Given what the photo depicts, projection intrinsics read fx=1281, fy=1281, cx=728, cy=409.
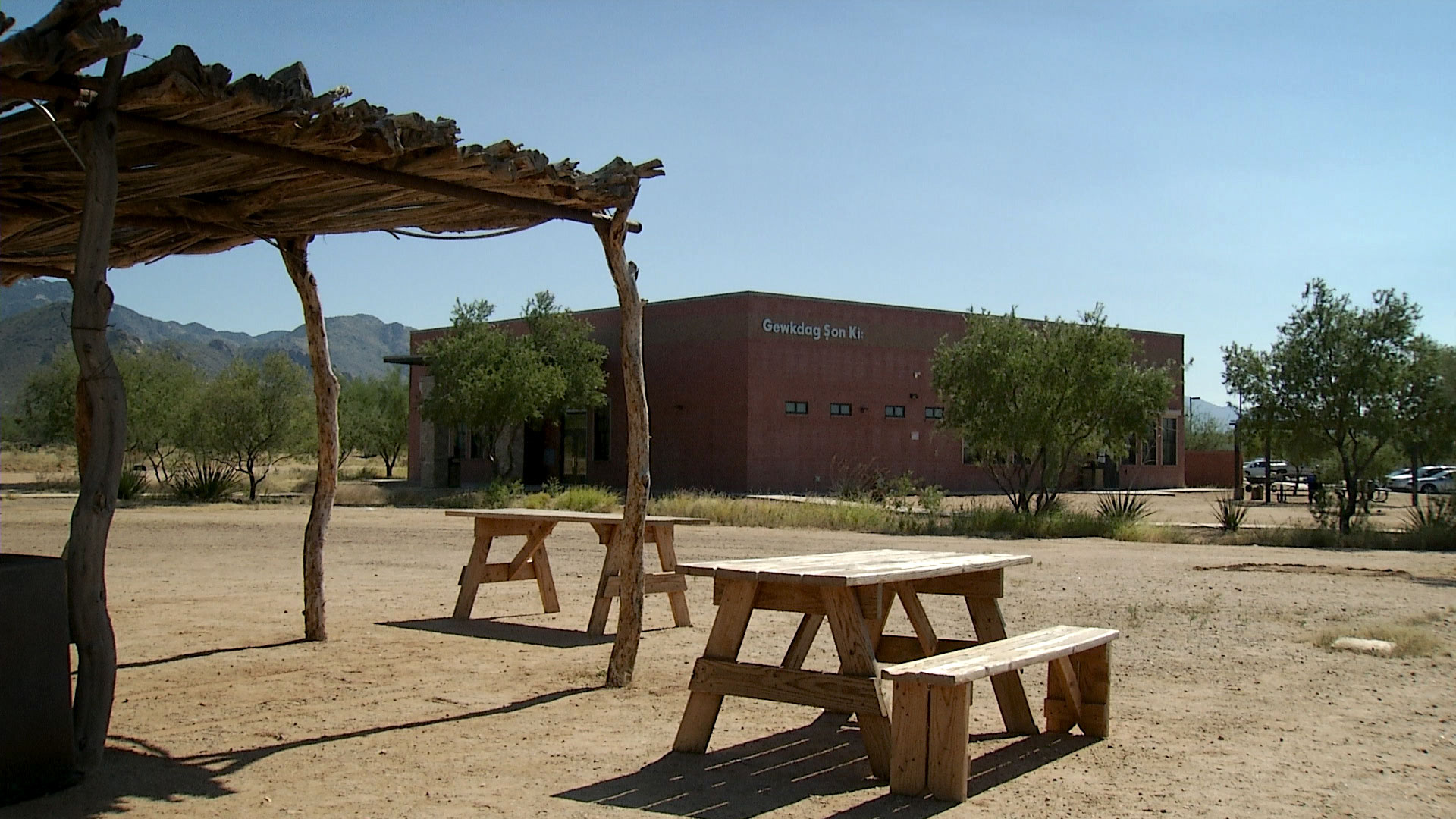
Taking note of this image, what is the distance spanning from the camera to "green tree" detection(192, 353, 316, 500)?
34531 mm

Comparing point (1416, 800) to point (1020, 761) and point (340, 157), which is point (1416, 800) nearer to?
point (1020, 761)

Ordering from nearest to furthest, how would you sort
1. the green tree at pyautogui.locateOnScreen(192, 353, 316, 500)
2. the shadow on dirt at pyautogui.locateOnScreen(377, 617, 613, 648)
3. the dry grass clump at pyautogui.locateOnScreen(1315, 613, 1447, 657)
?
the dry grass clump at pyautogui.locateOnScreen(1315, 613, 1447, 657)
the shadow on dirt at pyautogui.locateOnScreen(377, 617, 613, 648)
the green tree at pyautogui.locateOnScreen(192, 353, 316, 500)

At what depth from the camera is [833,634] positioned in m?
5.80

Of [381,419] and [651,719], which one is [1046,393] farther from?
[381,419]

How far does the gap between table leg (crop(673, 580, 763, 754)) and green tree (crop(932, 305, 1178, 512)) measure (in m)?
21.5

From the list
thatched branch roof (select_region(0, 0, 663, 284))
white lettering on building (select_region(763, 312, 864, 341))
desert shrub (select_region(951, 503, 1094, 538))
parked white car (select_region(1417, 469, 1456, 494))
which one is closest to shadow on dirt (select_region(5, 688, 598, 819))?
thatched branch roof (select_region(0, 0, 663, 284))

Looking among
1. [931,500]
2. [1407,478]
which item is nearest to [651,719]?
[931,500]

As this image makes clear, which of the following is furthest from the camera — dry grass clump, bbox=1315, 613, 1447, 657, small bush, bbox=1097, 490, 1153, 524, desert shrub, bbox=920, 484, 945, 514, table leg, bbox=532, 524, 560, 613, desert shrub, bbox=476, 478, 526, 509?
desert shrub, bbox=476, 478, 526, 509

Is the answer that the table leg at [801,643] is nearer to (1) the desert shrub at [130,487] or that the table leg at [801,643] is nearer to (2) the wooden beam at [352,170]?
(2) the wooden beam at [352,170]

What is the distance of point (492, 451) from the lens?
3769 cm

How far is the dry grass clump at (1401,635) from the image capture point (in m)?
9.30

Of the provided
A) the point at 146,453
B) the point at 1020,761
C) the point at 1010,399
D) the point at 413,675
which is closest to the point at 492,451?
the point at 146,453

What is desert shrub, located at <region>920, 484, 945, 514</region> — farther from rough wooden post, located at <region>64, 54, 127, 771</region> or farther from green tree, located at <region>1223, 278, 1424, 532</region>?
rough wooden post, located at <region>64, 54, 127, 771</region>

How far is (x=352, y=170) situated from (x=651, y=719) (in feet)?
10.8
